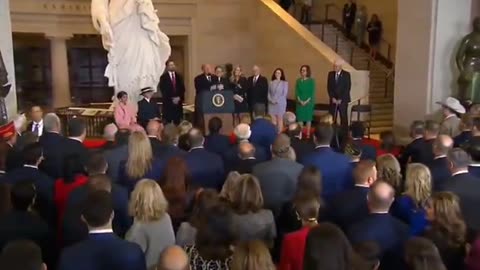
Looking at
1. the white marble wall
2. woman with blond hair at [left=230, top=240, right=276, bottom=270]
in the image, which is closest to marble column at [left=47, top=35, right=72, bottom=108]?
the white marble wall

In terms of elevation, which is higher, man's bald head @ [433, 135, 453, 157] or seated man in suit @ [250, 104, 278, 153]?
man's bald head @ [433, 135, 453, 157]

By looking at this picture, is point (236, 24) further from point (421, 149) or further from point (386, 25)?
point (421, 149)

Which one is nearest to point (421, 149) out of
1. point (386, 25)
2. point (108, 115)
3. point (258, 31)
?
point (108, 115)

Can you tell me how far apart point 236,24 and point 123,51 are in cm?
760

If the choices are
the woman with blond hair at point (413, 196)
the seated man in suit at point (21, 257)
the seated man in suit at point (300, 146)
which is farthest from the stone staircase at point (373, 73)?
the seated man in suit at point (21, 257)

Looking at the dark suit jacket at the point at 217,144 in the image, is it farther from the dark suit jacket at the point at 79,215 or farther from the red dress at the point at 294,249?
the red dress at the point at 294,249

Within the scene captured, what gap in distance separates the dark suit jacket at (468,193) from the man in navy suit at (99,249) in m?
2.31

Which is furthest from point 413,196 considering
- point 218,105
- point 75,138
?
point 218,105

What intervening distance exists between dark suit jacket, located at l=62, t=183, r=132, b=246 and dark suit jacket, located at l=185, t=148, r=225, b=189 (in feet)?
3.40

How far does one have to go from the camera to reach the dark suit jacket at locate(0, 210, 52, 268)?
3.84 meters

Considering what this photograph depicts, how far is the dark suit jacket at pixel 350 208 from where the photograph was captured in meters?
4.25

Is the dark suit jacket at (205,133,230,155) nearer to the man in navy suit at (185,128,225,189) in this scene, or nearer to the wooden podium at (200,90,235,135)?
the man in navy suit at (185,128,225,189)

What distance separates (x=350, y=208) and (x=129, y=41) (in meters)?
7.71

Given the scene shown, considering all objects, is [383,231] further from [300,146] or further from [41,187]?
[300,146]
